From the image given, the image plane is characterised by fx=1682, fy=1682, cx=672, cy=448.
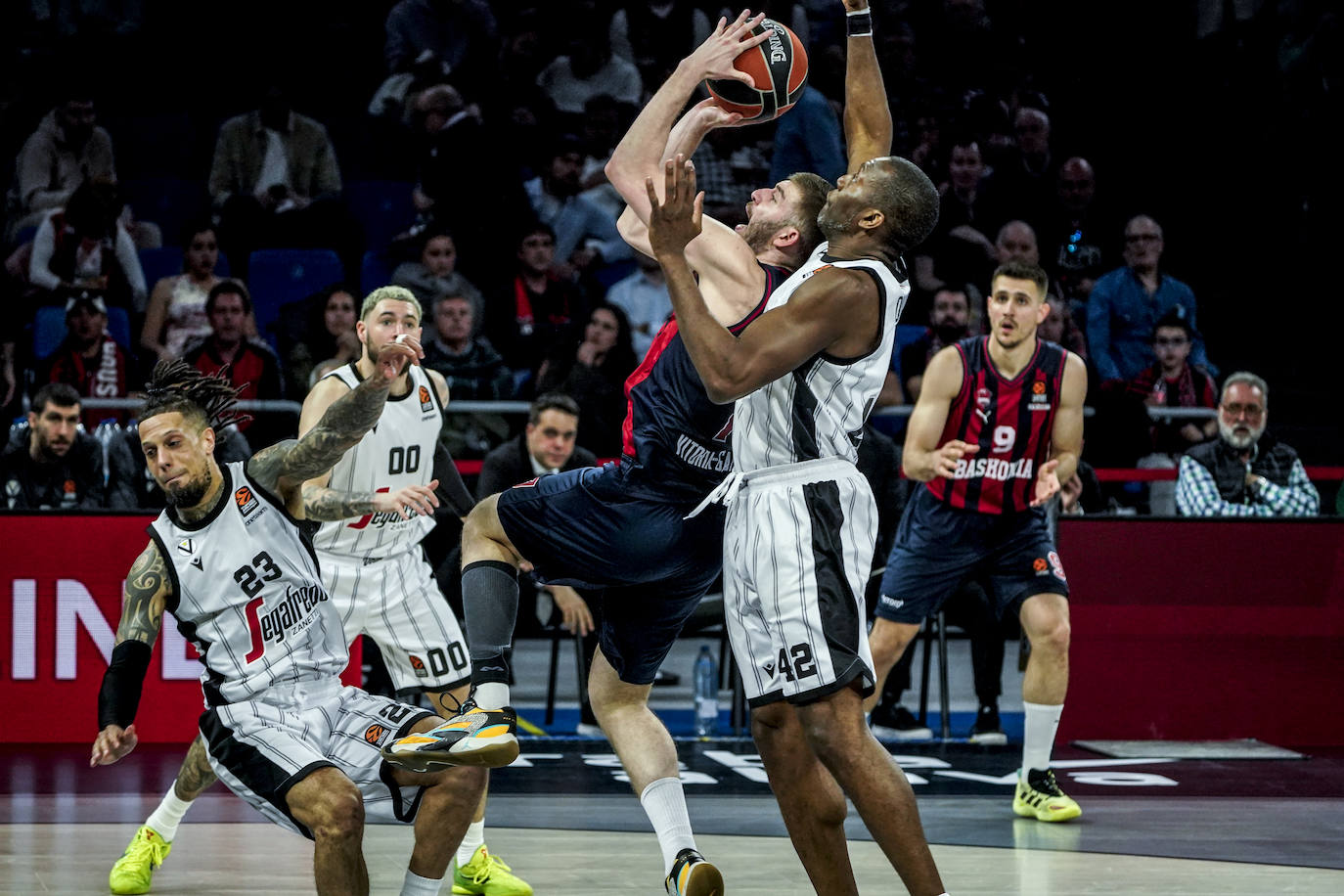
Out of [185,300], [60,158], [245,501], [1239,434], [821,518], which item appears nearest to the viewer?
[821,518]

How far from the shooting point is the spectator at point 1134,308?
1092 centimetres

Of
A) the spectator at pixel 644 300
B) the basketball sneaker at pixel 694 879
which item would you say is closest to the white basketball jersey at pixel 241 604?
the basketball sneaker at pixel 694 879

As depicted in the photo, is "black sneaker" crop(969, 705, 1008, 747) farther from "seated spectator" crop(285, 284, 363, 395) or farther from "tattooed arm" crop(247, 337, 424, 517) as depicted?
"tattooed arm" crop(247, 337, 424, 517)

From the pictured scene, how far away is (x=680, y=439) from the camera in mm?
4398

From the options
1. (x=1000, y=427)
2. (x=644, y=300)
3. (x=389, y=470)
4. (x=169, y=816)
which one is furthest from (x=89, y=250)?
(x=1000, y=427)

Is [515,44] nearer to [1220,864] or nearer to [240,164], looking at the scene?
[240,164]

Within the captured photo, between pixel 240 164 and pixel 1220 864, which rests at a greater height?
pixel 240 164

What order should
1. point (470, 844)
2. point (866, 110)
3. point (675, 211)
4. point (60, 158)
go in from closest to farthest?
point (675, 211)
point (866, 110)
point (470, 844)
point (60, 158)

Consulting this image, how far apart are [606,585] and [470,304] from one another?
6.13 meters

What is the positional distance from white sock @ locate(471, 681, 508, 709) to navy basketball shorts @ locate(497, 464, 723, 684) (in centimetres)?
35

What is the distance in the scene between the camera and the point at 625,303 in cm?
1103

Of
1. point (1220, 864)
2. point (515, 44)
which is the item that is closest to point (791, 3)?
point (515, 44)

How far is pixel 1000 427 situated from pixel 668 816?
9.42ft

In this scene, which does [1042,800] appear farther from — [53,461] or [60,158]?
[60,158]
